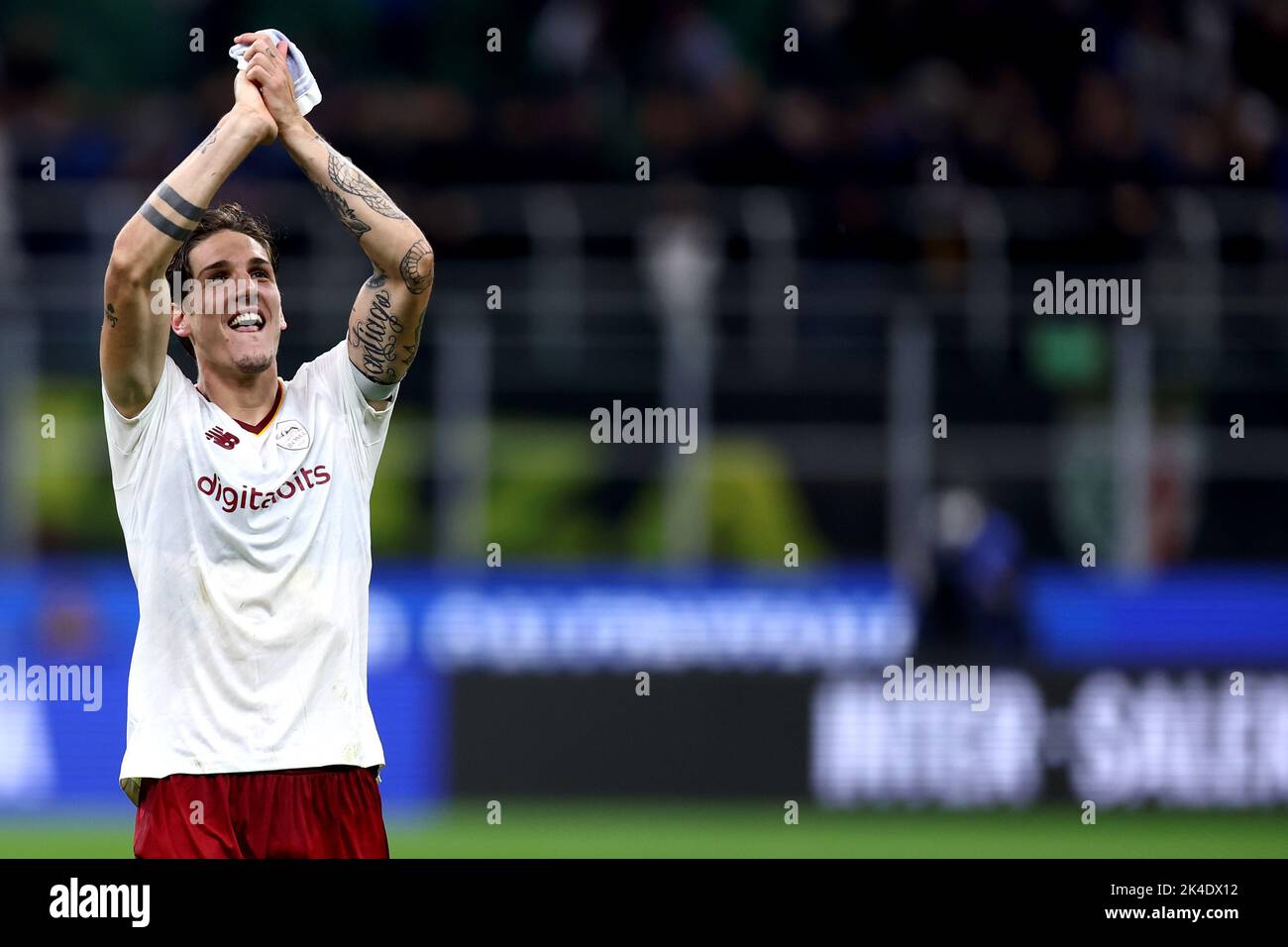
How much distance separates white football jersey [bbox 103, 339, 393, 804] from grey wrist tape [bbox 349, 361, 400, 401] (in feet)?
0.88

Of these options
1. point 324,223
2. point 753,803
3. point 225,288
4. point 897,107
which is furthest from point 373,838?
point 897,107

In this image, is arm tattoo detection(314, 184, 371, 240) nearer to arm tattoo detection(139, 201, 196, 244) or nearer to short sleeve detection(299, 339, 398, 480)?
short sleeve detection(299, 339, 398, 480)

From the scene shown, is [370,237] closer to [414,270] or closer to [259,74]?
[414,270]

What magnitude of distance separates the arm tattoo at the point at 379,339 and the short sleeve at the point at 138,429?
0.50m

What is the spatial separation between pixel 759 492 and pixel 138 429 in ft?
28.0

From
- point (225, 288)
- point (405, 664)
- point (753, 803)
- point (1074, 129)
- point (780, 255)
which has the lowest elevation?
point (753, 803)

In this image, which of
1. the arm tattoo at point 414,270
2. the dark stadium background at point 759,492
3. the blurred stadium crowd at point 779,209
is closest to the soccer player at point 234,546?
the arm tattoo at point 414,270

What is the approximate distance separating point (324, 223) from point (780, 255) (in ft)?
10.0

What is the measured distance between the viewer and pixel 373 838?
536 cm

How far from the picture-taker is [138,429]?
5293 mm

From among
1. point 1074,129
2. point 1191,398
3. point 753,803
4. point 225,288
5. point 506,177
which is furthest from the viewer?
point 1074,129

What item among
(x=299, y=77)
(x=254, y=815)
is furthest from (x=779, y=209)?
(x=254, y=815)

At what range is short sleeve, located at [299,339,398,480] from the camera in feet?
18.2

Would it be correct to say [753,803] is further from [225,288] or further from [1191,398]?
[225,288]
